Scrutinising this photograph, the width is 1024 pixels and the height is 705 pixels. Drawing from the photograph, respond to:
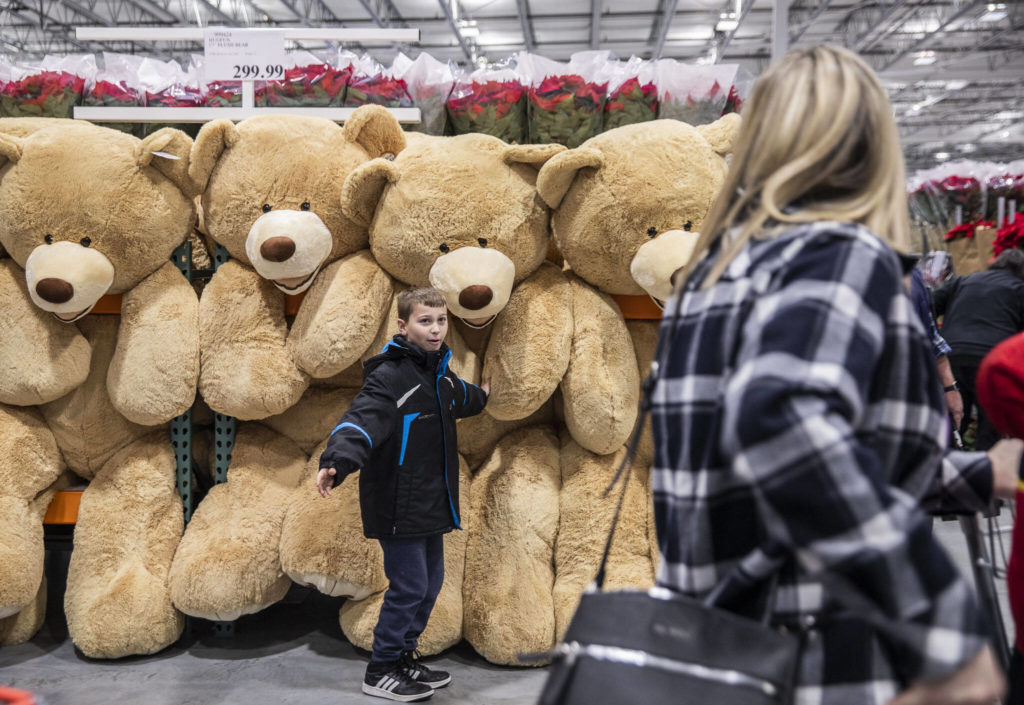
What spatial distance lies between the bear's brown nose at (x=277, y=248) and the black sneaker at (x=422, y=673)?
128 centimetres

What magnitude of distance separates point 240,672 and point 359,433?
40.5 inches

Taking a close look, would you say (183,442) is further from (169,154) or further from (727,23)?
(727,23)

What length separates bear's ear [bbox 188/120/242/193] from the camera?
114 inches

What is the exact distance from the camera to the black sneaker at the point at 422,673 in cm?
267

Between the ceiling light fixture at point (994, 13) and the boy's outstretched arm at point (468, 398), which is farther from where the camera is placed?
the ceiling light fixture at point (994, 13)

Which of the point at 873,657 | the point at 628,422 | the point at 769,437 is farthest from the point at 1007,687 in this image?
the point at 628,422

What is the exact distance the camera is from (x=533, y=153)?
283 cm

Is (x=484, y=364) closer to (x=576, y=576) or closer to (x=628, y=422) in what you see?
(x=628, y=422)

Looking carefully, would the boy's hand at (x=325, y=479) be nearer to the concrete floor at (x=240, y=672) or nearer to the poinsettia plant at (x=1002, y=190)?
the concrete floor at (x=240, y=672)

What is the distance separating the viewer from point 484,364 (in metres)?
2.97

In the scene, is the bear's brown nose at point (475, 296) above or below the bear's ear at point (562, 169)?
below

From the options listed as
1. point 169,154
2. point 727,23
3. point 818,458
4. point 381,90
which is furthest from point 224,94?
point 727,23

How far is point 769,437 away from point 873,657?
0.27 metres

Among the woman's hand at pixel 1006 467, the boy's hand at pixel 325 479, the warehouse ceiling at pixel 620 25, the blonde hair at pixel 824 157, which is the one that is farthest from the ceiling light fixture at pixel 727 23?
the blonde hair at pixel 824 157
